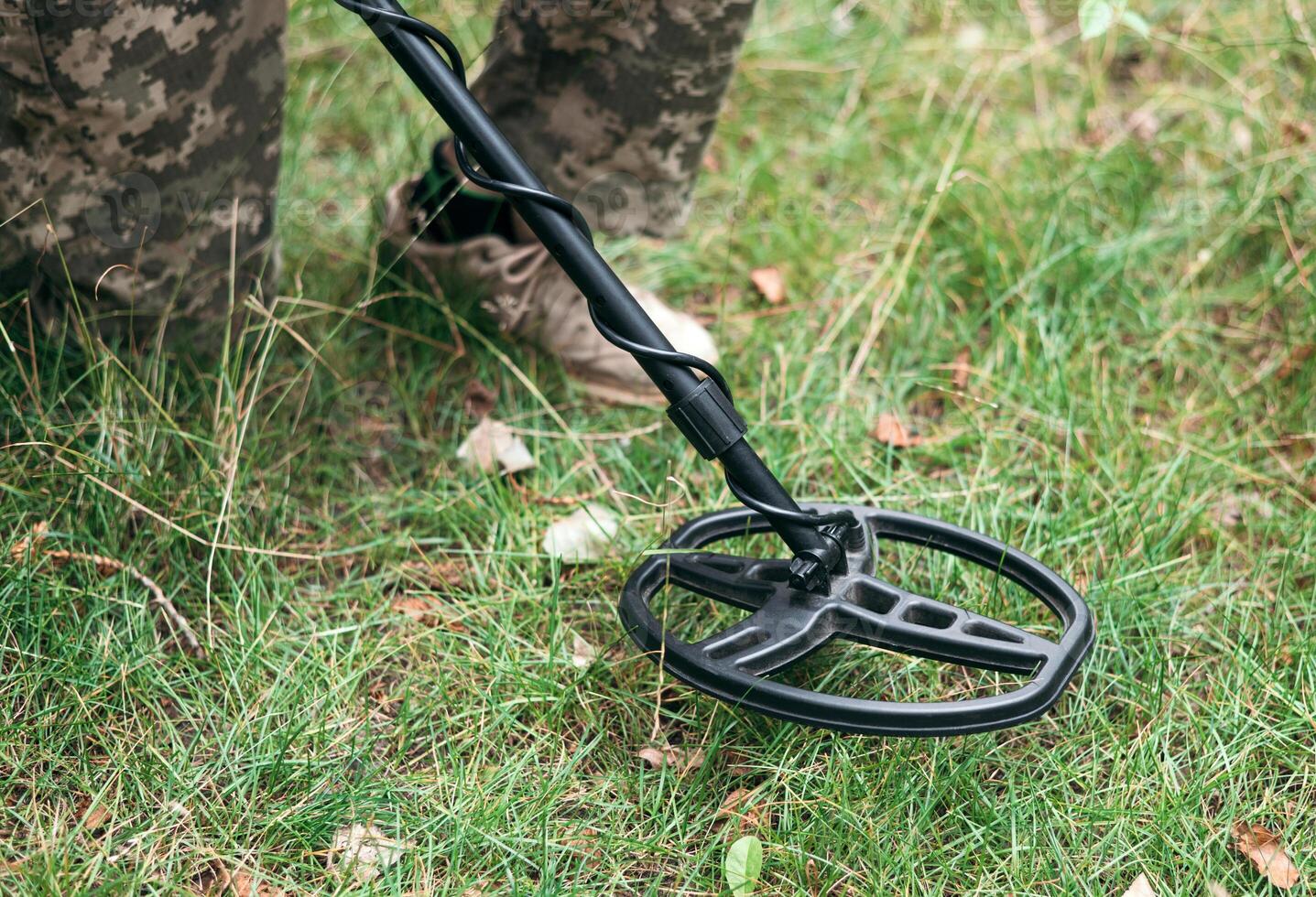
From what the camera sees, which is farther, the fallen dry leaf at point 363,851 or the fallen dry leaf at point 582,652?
the fallen dry leaf at point 582,652

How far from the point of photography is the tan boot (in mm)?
2096

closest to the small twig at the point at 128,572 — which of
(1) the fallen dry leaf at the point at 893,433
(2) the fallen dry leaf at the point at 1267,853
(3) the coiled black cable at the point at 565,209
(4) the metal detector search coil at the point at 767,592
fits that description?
(4) the metal detector search coil at the point at 767,592

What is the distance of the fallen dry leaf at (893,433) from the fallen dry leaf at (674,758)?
0.71 meters

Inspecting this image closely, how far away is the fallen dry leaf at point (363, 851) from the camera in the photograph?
4.56 feet

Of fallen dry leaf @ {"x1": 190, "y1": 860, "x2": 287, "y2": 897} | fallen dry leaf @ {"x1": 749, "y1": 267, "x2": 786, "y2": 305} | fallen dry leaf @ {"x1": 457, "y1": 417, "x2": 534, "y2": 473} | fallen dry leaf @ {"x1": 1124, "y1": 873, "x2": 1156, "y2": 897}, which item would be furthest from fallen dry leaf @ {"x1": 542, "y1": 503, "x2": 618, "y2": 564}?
fallen dry leaf @ {"x1": 1124, "y1": 873, "x2": 1156, "y2": 897}

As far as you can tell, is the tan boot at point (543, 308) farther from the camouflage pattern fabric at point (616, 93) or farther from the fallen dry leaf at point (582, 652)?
the fallen dry leaf at point (582, 652)

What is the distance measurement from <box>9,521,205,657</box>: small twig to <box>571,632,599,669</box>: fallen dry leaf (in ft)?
1.68

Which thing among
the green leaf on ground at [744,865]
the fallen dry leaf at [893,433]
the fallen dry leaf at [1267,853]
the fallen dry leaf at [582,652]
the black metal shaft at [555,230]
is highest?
the black metal shaft at [555,230]

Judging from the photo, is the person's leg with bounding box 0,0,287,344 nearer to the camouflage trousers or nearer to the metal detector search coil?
the camouflage trousers

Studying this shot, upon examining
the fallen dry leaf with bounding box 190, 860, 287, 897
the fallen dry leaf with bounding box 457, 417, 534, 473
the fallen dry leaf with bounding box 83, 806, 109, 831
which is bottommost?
the fallen dry leaf with bounding box 457, 417, 534, 473

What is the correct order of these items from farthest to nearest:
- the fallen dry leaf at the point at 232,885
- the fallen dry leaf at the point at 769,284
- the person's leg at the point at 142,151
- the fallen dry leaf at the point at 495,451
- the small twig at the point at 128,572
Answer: the fallen dry leaf at the point at 769,284, the fallen dry leaf at the point at 495,451, the small twig at the point at 128,572, the person's leg at the point at 142,151, the fallen dry leaf at the point at 232,885

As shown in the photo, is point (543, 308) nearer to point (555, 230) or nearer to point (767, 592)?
point (555, 230)

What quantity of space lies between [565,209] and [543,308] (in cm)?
71

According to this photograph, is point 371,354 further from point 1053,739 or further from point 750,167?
point 1053,739
